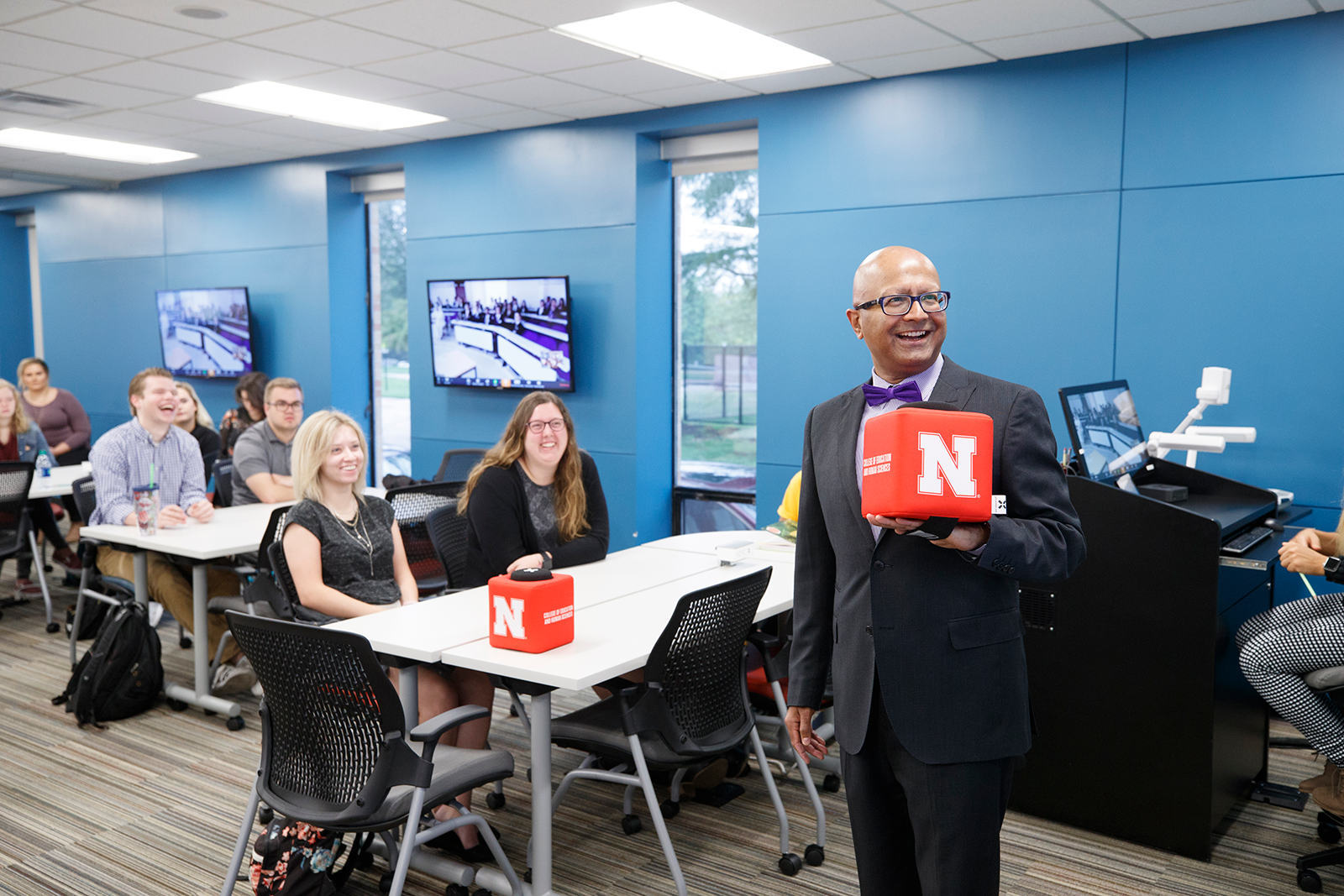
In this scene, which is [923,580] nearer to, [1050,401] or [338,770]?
[338,770]

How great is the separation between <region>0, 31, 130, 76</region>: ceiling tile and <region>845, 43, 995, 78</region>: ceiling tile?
3807 mm

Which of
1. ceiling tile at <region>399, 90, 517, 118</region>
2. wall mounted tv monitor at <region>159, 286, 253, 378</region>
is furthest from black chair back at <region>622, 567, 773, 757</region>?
wall mounted tv monitor at <region>159, 286, 253, 378</region>

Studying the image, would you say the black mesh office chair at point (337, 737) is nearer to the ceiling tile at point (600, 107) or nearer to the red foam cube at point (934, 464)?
the red foam cube at point (934, 464)

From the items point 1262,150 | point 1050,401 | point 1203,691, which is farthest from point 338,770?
point 1262,150

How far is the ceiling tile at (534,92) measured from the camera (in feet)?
18.6

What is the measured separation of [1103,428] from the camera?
12.1ft

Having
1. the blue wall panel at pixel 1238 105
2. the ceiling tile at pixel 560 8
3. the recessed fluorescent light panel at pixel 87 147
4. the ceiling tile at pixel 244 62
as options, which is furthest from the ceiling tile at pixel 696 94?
the recessed fluorescent light panel at pixel 87 147

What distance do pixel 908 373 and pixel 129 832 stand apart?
3.04 meters

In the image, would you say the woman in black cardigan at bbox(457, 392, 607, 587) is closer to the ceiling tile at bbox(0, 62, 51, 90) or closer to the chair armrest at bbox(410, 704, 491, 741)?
the chair armrest at bbox(410, 704, 491, 741)

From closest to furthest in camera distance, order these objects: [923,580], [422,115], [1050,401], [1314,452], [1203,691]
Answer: [923,580]
[1203,691]
[1314,452]
[1050,401]
[422,115]

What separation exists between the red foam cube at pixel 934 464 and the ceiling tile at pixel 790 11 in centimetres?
328

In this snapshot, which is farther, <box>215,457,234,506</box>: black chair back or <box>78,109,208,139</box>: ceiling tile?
<box>78,109,208,139</box>: ceiling tile

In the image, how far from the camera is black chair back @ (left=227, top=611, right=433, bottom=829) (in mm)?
2346

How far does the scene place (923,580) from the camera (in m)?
1.75
